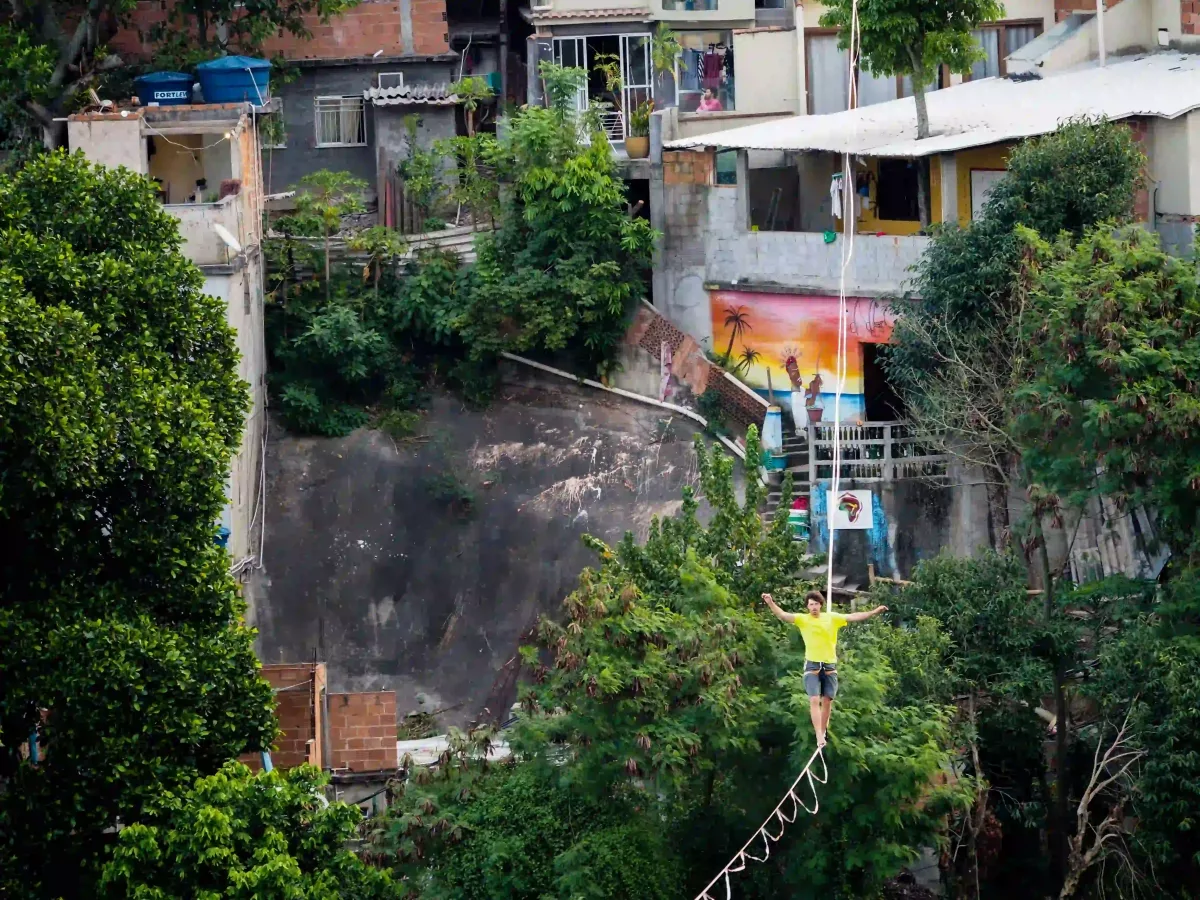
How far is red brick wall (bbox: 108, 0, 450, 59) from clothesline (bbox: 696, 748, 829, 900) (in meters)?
16.7

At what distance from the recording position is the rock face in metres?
26.7

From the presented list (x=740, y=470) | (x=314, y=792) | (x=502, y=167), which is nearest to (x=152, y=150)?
(x=502, y=167)

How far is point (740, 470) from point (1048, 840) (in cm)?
A: 727

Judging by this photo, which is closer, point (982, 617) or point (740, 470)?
point (982, 617)

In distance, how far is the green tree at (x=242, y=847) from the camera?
1709 cm

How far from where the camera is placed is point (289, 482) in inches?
1098

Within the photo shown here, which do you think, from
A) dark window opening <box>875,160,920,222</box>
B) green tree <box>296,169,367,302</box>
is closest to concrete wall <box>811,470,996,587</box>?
dark window opening <box>875,160,920,222</box>

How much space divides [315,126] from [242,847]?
16.8 m

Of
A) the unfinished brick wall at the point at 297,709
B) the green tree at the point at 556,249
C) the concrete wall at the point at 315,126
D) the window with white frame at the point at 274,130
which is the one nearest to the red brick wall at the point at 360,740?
the unfinished brick wall at the point at 297,709

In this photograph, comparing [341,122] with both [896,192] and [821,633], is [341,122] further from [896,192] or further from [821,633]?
[821,633]

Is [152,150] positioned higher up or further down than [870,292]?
higher up

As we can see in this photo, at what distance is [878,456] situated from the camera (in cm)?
2647

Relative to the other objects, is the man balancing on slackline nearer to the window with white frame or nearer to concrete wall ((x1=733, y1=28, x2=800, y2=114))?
concrete wall ((x1=733, y1=28, x2=800, y2=114))

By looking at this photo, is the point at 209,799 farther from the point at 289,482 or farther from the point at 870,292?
the point at 870,292
